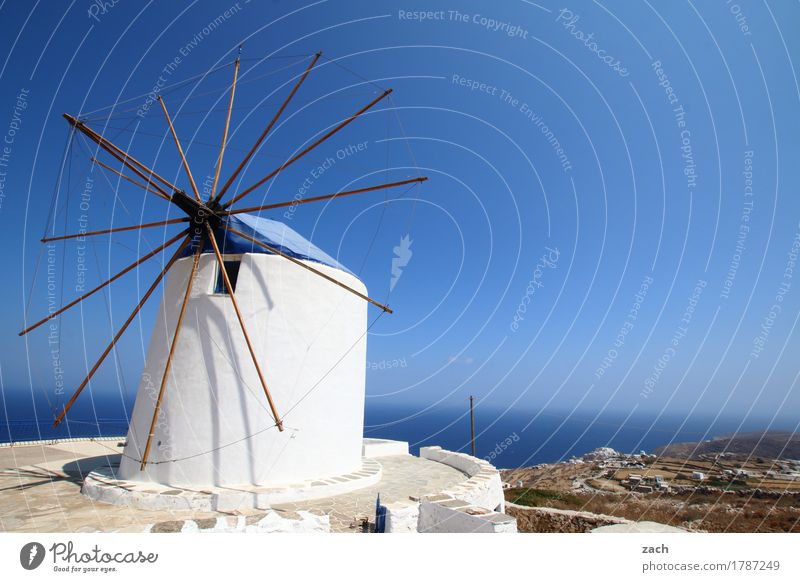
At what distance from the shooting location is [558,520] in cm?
1162

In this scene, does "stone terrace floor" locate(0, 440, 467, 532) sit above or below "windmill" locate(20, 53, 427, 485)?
below

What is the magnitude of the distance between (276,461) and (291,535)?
4.97 m

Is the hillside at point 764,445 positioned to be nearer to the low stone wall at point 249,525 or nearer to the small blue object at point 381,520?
the small blue object at point 381,520

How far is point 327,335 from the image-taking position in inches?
439

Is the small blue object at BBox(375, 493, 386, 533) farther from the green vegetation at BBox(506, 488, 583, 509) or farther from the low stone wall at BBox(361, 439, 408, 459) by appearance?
the green vegetation at BBox(506, 488, 583, 509)

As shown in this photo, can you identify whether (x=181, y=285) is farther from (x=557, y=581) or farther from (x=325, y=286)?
(x=557, y=581)

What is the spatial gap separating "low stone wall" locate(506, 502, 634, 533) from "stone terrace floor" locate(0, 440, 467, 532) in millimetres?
2237

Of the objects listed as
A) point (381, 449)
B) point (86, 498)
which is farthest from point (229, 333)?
point (381, 449)

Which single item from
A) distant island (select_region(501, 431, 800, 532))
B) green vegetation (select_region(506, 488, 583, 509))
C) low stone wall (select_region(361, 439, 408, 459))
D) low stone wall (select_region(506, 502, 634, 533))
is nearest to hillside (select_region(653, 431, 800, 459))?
distant island (select_region(501, 431, 800, 532))

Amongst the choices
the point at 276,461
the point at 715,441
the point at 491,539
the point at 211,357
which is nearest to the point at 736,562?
the point at 491,539

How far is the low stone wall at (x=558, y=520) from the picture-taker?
1112cm

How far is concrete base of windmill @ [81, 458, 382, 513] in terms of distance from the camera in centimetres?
807

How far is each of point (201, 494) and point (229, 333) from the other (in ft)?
11.8

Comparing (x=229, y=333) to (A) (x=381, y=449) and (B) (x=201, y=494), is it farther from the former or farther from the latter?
(A) (x=381, y=449)
